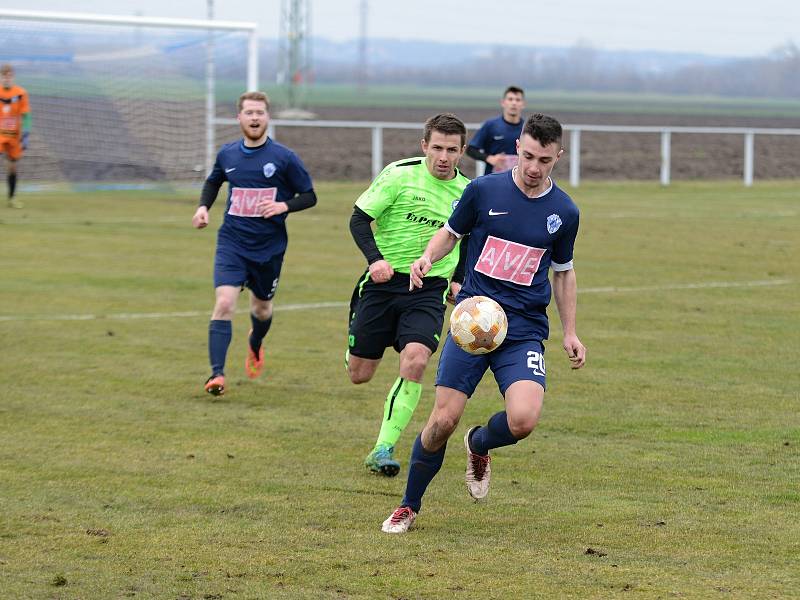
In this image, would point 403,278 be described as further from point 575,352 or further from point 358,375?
point 575,352

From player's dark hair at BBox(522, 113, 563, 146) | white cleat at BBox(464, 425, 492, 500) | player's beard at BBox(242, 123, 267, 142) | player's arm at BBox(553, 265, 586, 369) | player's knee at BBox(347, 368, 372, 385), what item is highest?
player's dark hair at BBox(522, 113, 563, 146)

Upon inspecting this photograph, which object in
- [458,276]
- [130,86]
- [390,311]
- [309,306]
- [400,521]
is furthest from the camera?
[130,86]

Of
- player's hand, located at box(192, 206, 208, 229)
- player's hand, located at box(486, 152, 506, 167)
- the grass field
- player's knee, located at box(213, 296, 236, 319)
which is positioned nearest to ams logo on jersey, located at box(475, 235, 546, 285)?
the grass field

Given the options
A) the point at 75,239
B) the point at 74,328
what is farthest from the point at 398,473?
the point at 75,239

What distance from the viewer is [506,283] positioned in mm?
6738

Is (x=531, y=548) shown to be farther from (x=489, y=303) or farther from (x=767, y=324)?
(x=767, y=324)

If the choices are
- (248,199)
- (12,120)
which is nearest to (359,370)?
(248,199)

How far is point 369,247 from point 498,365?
1.45m

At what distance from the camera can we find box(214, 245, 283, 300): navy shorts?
10.3 m

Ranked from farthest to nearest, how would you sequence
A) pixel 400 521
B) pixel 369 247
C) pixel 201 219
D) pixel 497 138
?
pixel 497 138, pixel 201 219, pixel 369 247, pixel 400 521

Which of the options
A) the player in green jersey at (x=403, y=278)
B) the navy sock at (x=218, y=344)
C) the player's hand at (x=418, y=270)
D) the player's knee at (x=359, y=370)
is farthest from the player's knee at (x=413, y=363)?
the navy sock at (x=218, y=344)

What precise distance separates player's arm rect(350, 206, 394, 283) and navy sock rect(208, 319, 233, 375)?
2197 millimetres

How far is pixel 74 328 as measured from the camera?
12703 mm

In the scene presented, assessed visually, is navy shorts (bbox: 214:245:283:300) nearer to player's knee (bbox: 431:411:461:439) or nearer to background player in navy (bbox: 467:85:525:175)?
player's knee (bbox: 431:411:461:439)
